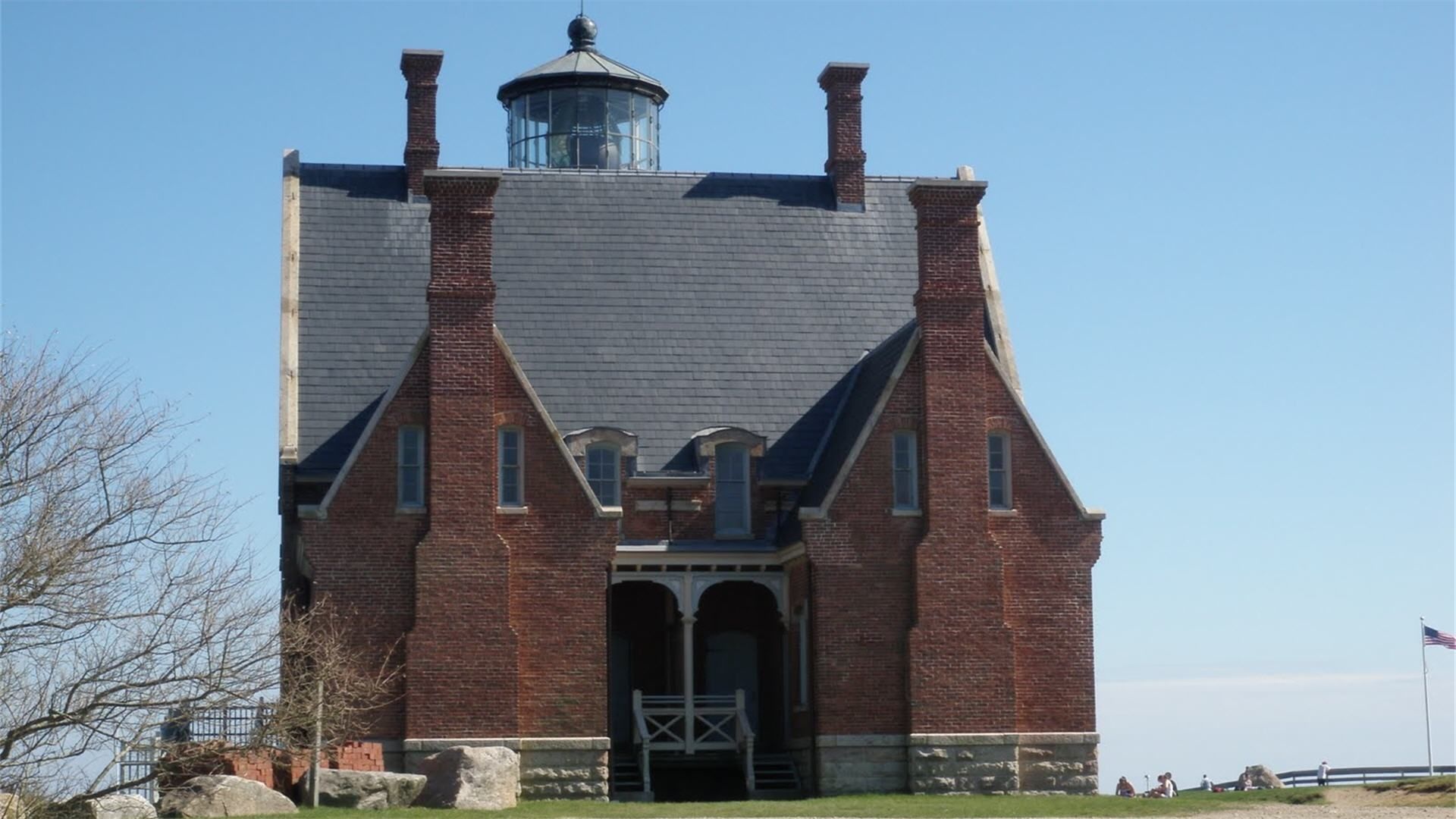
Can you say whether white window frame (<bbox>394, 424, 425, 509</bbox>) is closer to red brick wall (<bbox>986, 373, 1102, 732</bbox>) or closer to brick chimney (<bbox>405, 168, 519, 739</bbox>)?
brick chimney (<bbox>405, 168, 519, 739</bbox>)

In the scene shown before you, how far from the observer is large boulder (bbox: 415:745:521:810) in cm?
2897

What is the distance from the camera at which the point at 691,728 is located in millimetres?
33875

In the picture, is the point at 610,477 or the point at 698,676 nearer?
the point at 610,477

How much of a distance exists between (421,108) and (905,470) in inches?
494

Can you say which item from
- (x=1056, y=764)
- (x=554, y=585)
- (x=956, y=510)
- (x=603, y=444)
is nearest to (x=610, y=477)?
(x=603, y=444)

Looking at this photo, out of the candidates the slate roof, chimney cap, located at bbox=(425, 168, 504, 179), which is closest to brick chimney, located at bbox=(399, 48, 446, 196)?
the slate roof

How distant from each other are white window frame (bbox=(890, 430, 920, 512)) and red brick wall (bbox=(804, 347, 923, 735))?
7cm

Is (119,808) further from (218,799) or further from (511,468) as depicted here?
(511,468)

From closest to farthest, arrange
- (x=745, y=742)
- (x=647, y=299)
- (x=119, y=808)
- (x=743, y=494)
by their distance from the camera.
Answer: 1. (x=119, y=808)
2. (x=745, y=742)
3. (x=743, y=494)
4. (x=647, y=299)

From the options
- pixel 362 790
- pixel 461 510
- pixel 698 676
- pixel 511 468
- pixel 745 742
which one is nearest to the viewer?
pixel 362 790

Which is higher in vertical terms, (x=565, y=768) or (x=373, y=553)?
(x=373, y=553)

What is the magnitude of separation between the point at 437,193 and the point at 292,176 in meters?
7.07

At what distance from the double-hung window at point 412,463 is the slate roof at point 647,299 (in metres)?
2.22

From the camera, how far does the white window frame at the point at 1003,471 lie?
111ft
